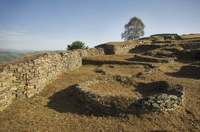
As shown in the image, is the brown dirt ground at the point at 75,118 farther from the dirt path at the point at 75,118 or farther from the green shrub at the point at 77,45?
the green shrub at the point at 77,45

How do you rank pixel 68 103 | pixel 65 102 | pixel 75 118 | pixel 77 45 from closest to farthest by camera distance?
pixel 75 118, pixel 68 103, pixel 65 102, pixel 77 45

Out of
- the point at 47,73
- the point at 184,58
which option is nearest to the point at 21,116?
the point at 47,73

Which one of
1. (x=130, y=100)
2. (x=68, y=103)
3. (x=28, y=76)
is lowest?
(x=68, y=103)

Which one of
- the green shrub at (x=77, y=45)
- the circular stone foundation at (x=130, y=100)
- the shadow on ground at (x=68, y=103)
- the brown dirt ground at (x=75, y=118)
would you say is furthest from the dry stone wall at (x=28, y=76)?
the green shrub at (x=77, y=45)

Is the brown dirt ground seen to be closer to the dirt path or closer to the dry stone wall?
the dirt path

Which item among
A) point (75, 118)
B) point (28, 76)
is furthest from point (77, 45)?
point (75, 118)

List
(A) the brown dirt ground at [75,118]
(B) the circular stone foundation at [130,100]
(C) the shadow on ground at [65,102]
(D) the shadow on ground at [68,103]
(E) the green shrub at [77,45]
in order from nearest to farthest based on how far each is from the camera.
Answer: (A) the brown dirt ground at [75,118], (B) the circular stone foundation at [130,100], (D) the shadow on ground at [68,103], (C) the shadow on ground at [65,102], (E) the green shrub at [77,45]

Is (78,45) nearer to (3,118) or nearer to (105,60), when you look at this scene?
(105,60)

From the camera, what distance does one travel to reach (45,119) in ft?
32.6

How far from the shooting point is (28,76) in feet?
41.6

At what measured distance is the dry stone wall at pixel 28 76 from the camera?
1105 centimetres

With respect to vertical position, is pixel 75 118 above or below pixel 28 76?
below

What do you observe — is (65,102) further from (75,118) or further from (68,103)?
(75,118)

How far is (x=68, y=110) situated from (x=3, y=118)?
10.1ft
